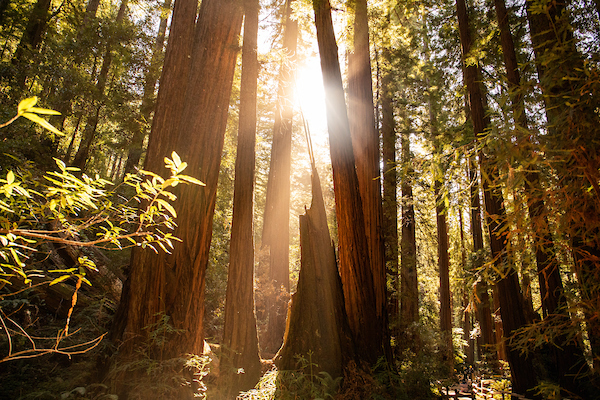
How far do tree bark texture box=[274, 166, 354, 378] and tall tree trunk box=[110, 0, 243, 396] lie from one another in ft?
4.90

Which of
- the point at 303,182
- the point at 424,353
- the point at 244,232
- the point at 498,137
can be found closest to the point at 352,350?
the point at 424,353

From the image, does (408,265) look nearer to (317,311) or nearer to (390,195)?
(390,195)

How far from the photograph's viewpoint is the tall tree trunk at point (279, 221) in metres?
10.4

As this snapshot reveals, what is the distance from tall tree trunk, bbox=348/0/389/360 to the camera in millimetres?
5895

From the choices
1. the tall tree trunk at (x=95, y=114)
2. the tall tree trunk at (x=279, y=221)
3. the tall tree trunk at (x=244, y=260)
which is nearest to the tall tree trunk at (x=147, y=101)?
the tall tree trunk at (x=95, y=114)

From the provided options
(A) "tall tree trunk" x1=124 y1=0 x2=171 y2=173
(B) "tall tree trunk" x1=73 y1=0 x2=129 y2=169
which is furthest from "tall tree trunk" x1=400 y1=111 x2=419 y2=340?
(B) "tall tree trunk" x1=73 y1=0 x2=129 y2=169

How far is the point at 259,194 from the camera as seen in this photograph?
725 inches

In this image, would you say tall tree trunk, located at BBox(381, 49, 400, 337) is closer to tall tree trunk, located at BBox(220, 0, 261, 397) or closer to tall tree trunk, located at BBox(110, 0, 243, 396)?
tall tree trunk, located at BBox(220, 0, 261, 397)

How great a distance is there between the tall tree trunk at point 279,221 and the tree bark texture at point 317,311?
16.5 feet

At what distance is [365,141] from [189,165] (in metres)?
3.37

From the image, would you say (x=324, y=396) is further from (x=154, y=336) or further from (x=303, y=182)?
(x=303, y=182)

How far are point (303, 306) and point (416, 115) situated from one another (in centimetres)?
923

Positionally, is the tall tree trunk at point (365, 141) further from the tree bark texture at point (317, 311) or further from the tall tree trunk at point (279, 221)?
the tall tree trunk at point (279, 221)

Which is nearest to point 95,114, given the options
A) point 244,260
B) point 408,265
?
point 244,260
